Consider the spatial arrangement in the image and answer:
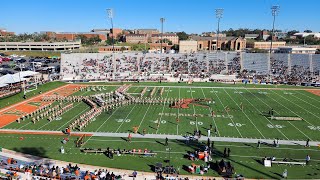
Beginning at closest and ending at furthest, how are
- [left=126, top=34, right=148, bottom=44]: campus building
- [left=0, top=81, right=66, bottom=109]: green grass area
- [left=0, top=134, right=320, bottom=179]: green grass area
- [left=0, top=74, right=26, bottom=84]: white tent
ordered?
[left=0, top=134, right=320, bottom=179]: green grass area → [left=0, top=81, right=66, bottom=109]: green grass area → [left=0, top=74, right=26, bottom=84]: white tent → [left=126, top=34, right=148, bottom=44]: campus building

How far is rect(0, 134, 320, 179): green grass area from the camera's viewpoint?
1712cm

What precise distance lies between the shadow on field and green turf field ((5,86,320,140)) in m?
4.49

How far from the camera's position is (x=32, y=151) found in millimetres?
19844

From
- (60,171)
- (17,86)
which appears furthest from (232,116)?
(17,86)

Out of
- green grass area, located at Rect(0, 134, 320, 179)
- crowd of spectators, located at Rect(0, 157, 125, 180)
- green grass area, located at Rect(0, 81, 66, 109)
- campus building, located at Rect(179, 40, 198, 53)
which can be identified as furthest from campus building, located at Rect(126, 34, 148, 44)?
crowd of spectators, located at Rect(0, 157, 125, 180)

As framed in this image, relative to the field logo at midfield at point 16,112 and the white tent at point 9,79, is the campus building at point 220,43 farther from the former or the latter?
the field logo at midfield at point 16,112

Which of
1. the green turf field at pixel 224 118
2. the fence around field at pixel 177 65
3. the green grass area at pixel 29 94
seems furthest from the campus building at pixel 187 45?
the green turf field at pixel 224 118

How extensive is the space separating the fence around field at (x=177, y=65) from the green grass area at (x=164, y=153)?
1262 inches

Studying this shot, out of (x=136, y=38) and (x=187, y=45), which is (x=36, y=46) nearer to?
(x=136, y=38)

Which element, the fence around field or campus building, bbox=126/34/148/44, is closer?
the fence around field

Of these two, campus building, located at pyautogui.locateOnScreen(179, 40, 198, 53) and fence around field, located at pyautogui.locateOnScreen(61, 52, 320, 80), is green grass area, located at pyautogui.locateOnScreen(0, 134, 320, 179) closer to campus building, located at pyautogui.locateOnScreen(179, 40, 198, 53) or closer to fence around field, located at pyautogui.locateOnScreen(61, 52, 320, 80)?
fence around field, located at pyautogui.locateOnScreen(61, 52, 320, 80)

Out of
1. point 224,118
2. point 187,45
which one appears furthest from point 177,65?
point 224,118

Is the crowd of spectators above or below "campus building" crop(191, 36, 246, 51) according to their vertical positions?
below

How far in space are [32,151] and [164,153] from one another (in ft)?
28.5
